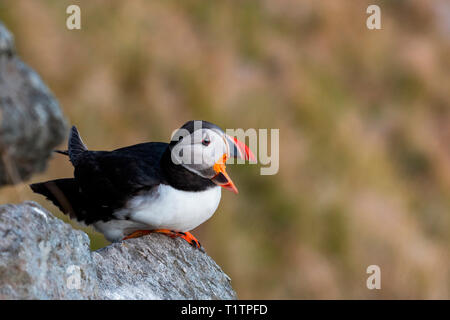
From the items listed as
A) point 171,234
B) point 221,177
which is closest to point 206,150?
point 221,177

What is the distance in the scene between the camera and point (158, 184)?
11.5ft

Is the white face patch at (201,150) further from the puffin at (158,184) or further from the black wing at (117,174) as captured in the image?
the black wing at (117,174)

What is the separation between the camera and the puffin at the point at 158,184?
338cm

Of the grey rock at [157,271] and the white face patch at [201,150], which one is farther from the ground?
the white face patch at [201,150]

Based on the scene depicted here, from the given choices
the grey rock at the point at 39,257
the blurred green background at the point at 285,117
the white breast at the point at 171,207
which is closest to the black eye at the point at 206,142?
the white breast at the point at 171,207

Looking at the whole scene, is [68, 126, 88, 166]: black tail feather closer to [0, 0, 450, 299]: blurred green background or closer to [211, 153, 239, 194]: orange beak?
[211, 153, 239, 194]: orange beak

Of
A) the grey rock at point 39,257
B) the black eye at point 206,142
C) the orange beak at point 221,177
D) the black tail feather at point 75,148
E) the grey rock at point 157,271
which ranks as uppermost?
the black eye at point 206,142

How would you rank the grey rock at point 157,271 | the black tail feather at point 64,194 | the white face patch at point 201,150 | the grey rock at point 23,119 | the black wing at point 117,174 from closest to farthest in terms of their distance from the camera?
the grey rock at point 157,271 < the white face patch at point 201,150 < the black wing at point 117,174 < the black tail feather at point 64,194 < the grey rock at point 23,119

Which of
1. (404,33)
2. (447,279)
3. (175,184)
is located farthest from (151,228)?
(404,33)

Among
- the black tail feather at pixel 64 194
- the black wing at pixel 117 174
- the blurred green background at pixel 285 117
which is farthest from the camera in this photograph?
the blurred green background at pixel 285 117

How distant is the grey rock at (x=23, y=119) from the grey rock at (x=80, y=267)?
180 cm

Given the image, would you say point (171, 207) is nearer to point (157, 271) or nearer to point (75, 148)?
point (157, 271)

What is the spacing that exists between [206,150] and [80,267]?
92cm

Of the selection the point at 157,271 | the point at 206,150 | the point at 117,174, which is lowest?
the point at 157,271
